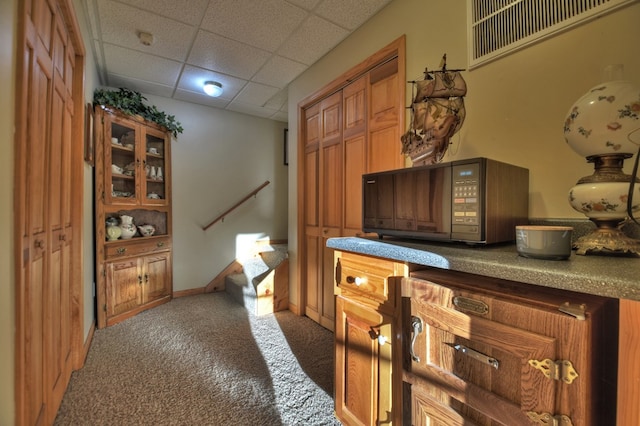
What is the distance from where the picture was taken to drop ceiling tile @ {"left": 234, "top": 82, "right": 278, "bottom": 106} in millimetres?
3076

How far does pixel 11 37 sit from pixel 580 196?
6.00ft

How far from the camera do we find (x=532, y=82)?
4.00ft

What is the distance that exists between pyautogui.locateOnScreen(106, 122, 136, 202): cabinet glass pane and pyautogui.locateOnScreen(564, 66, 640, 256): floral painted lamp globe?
335cm

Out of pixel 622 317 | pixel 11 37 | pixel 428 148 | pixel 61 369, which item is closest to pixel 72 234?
pixel 61 369

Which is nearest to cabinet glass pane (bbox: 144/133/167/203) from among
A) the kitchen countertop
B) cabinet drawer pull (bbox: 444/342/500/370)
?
the kitchen countertop

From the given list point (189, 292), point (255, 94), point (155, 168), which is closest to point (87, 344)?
point (189, 292)

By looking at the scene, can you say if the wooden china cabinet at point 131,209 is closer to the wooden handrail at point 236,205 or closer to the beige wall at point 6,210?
the wooden handrail at point 236,205

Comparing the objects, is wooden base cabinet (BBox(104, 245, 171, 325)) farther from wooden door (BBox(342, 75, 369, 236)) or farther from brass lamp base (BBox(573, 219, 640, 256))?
brass lamp base (BBox(573, 219, 640, 256))

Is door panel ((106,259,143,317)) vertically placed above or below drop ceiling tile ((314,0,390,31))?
below

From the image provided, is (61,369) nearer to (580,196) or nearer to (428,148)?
(428,148)

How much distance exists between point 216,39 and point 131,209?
6.14ft

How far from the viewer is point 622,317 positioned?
1.75 feet

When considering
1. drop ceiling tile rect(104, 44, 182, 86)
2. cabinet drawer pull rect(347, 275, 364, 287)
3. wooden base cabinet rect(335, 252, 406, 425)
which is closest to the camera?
wooden base cabinet rect(335, 252, 406, 425)

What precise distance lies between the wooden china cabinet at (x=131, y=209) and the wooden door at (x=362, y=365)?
2395mm
